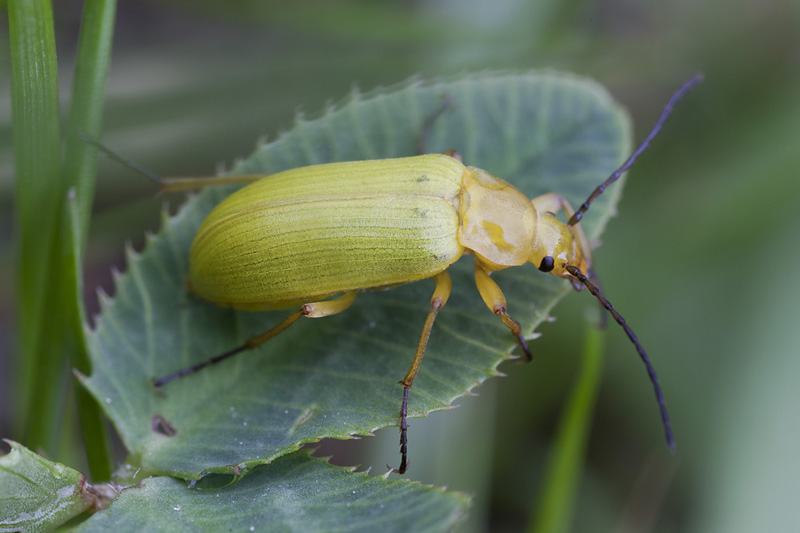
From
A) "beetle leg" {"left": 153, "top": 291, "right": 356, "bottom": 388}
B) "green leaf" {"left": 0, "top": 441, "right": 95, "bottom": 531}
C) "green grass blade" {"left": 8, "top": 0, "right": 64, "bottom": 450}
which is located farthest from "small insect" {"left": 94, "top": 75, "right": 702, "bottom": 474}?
"green leaf" {"left": 0, "top": 441, "right": 95, "bottom": 531}

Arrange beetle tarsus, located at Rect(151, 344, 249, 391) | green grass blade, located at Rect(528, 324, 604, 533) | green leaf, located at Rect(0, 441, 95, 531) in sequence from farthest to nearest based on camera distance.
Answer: green grass blade, located at Rect(528, 324, 604, 533) → beetle tarsus, located at Rect(151, 344, 249, 391) → green leaf, located at Rect(0, 441, 95, 531)

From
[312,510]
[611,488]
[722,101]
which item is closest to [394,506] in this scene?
[312,510]

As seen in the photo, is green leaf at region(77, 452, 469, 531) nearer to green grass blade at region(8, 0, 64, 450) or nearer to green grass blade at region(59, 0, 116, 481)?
green grass blade at region(59, 0, 116, 481)

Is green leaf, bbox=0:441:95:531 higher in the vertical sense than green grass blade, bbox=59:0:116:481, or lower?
lower

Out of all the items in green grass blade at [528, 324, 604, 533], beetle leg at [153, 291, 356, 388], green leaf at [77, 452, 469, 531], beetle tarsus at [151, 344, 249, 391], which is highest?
beetle leg at [153, 291, 356, 388]

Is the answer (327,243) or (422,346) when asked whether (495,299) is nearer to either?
(422,346)
